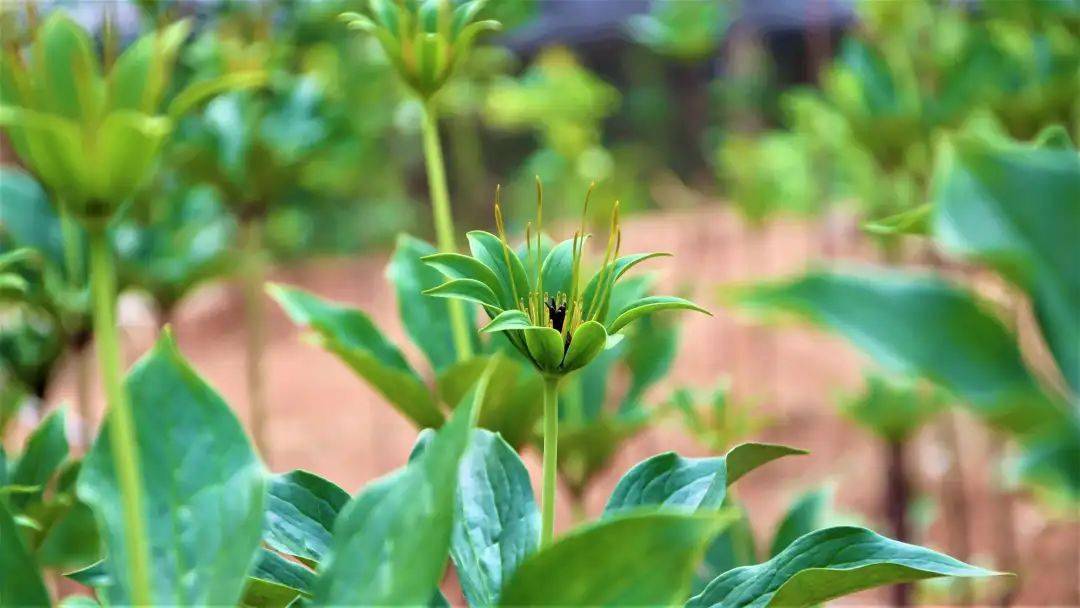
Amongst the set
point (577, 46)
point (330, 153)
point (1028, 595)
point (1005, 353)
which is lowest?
point (1028, 595)

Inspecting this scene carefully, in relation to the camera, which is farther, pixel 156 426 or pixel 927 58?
pixel 927 58

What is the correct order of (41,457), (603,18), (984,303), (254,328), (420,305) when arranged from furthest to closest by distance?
(603,18) → (254,328) → (984,303) → (420,305) → (41,457)

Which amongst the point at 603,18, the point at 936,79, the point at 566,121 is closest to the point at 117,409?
the point at 936,79

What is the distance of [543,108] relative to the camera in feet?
5.66

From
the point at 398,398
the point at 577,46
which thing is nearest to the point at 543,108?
the point at 398,398

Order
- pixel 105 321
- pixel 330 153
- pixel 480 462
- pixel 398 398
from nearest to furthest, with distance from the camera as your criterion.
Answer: pixel 105 321, pixel 480 462, pixel 398 398, pixel 330 153

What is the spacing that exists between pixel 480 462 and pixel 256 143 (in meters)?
0.68

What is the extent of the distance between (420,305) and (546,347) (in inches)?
10.6

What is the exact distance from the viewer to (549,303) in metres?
0.32

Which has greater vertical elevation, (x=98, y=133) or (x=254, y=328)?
(x=98, y=133)

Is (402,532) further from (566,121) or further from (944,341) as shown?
(566,121)

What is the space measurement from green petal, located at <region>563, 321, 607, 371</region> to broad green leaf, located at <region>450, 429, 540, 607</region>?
7 centimetres

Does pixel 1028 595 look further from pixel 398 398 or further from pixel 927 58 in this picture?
pixel 398 398

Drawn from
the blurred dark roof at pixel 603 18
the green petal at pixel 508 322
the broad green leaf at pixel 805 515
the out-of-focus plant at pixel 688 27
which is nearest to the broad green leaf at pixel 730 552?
the broad green leaf at pixel 805 515
